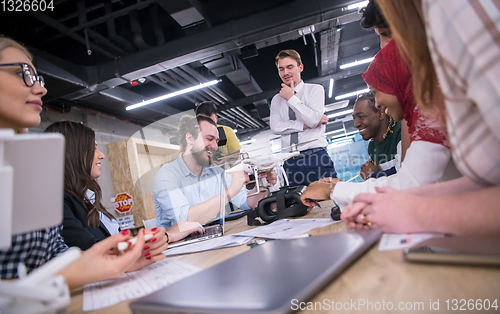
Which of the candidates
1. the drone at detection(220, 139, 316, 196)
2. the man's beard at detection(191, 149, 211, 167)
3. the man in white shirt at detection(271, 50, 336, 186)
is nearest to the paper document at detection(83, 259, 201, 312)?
the drone at detection(220, 139, 316, 196)

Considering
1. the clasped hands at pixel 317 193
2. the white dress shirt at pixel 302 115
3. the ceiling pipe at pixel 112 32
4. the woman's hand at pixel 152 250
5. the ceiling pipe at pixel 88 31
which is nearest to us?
the woman's hand at pixel 152 250

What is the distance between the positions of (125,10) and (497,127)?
15.5 feet

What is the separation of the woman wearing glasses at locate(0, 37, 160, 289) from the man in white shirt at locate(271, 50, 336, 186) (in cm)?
152

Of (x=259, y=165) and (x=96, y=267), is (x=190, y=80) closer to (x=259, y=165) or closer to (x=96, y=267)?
(x=259, y=165)

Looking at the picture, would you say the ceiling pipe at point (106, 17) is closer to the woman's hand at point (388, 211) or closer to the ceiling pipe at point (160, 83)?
the ceiling pipe at point (160, 83)

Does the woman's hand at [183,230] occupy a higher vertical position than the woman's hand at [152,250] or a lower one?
lower

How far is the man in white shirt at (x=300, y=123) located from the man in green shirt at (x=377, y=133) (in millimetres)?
380

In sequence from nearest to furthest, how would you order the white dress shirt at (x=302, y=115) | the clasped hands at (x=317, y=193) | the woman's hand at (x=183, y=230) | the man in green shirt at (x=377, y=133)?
the clasped hands at (x=317, y=193), the woman's hand at (x=183, y=230), the man in green shirt at (x=377, y=133), the white dress shirt at (x=302, y=115)

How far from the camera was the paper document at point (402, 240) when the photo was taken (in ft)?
1.44

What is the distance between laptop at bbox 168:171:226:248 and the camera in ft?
3.82

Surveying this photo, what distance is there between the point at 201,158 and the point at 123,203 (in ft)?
15.5

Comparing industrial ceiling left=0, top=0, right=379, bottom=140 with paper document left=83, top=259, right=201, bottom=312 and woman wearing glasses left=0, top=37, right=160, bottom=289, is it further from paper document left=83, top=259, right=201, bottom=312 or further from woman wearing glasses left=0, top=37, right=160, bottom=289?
paper document left=83, top=259, right=201, bottom=312

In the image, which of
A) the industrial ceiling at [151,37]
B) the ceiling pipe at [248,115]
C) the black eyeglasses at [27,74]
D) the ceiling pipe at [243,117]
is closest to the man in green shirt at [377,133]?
the industrial ceiling at [151,37]

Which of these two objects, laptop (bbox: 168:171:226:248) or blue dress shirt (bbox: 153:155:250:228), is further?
blue dress shirt (bbox: 153:155:250:228)
